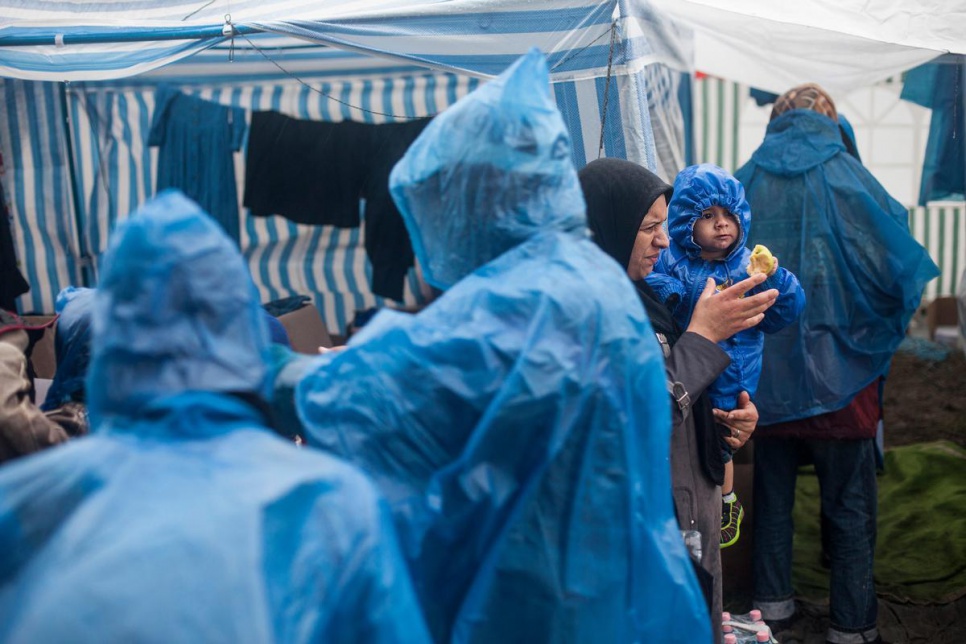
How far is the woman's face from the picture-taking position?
2621 millimetres

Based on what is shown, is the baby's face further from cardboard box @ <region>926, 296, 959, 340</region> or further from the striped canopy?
cardboard box @ <region>926, 296, 959, 340</region>

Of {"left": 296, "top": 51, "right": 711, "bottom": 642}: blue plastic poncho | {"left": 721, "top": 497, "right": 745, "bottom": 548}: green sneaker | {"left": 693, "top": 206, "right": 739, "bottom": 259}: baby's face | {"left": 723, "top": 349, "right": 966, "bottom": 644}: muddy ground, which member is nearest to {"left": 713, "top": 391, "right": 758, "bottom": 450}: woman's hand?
{"left": 721, "top": 497, "right": 745, "bottom": 548}: green sneaker

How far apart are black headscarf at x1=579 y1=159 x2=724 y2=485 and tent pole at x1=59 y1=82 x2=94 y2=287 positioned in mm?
3830

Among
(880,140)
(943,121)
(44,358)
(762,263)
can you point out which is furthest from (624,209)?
(880,140)

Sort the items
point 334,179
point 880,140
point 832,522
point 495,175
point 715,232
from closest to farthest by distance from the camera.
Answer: point 495,175 → point 715,232 → point 832,522 → point 334,179 → point 880,140

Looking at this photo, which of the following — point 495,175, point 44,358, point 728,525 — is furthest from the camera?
point 44,358

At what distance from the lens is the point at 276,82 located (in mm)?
5867

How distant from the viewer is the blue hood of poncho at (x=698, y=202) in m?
3.05

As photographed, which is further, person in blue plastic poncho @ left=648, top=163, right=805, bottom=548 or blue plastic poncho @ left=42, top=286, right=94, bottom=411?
person in blue plastic poncho @ left=648, top=163, right=805, bottom=548

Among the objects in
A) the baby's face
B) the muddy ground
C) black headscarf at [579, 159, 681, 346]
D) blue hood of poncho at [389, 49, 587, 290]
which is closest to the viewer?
blue hood of poncho at [389, 49, 587, 290]

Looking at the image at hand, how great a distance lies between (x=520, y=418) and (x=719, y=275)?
5.09 ft

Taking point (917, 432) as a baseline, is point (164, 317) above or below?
above

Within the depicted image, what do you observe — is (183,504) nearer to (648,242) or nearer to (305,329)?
(648,242)

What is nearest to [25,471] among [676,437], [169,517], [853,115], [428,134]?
[169,517]
